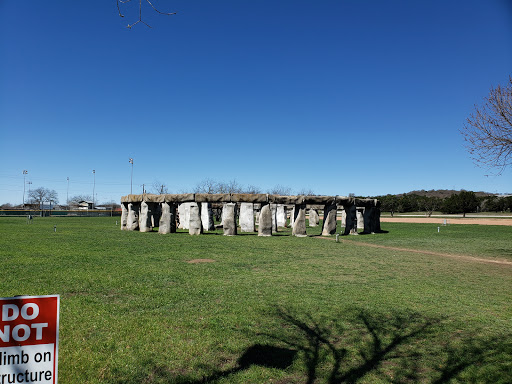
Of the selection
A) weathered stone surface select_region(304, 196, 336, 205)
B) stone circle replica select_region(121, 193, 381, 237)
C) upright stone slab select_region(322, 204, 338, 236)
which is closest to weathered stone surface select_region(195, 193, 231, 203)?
stone circle replica select_region(121, 193, 381, 237)

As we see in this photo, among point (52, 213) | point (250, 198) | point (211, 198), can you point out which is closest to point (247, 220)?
point (250, 198)

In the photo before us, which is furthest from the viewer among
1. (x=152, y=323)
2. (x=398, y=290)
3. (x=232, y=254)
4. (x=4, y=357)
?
(x=232, y=254)

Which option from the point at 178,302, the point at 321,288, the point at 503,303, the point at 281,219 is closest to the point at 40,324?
the point at 178,302

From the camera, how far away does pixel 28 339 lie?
2266 mm

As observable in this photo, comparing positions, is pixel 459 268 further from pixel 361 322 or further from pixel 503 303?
pixel 361 322

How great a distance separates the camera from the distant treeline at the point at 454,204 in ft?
199

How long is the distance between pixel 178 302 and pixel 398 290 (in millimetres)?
4603

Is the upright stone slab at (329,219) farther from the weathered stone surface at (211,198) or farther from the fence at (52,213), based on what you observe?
the fence at (52,213)

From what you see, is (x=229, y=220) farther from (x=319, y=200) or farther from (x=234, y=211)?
(x=319, y=200)

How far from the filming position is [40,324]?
2.31m

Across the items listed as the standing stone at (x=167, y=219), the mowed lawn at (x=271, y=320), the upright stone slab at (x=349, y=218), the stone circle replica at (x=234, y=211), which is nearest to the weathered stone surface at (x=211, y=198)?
the stone circle replica at (x=234, y=211)

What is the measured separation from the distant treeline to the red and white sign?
62.8 m

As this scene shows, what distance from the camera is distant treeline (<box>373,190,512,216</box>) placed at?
2389 inches

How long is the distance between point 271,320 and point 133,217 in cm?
2032
